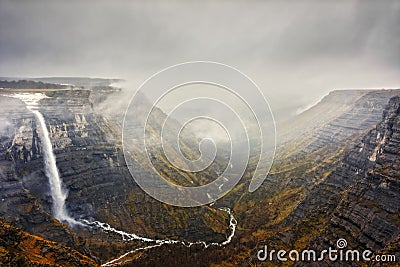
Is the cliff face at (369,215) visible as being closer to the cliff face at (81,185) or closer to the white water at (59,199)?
the white water at (59,199)

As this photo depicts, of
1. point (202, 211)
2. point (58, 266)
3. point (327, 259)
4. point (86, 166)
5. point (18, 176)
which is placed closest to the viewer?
point (327, 259)

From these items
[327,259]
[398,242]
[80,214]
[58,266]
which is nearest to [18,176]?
[80,214]

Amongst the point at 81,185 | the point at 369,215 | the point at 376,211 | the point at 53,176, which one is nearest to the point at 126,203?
the point at 81,185

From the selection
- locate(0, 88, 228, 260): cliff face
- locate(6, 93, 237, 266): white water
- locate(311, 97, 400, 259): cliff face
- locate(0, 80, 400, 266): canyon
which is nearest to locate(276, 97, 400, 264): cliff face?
locate(311, 97, 400, 259): cliff face

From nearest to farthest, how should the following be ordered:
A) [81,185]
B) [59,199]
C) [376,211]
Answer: [376,211] → [59,199] → [81,185]

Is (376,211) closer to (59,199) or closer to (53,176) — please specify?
(59,199)

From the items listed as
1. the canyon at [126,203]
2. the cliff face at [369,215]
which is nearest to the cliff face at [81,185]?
the canyon at [126,203]

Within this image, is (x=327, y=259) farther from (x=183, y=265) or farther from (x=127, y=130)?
(x=127, y=130)

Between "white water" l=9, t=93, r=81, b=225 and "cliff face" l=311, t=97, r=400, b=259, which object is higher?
"white water" l=9, t=93, r=81, b=225

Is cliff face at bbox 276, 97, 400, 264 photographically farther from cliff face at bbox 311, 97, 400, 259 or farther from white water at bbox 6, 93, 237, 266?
white water at bbox 6, 93, 237, 266

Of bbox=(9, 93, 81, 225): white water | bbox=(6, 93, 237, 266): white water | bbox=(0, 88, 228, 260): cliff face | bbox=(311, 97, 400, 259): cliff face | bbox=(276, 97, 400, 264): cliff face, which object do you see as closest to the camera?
bbox=(311, 97, 400, 259): cliff face

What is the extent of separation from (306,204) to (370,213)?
6913 cm

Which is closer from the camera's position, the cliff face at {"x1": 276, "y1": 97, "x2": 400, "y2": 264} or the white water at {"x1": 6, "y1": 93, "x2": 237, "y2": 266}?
the cliff face at {"x1": 276, "y1": 97, "x2": 400, "y2": 264}

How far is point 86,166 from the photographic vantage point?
14750 cm
